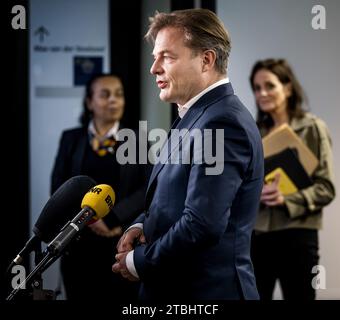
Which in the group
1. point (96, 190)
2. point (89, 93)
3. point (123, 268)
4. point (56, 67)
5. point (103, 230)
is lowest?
point (103, 230)

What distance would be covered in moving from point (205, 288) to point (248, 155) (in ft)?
1.21

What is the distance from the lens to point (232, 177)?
173 centimetres

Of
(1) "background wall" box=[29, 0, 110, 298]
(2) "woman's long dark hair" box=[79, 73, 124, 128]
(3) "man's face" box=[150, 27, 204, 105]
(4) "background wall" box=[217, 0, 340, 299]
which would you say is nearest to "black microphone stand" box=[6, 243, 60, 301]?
(3) "man's face" box=[150, 27, 204, 105]

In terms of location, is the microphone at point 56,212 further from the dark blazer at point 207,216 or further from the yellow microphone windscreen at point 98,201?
the dark blazer at point 207,216

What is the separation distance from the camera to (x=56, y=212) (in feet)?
5.99

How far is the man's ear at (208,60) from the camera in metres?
1.86

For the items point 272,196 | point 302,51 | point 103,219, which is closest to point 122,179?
point 103,219

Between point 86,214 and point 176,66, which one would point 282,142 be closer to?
point 176,66

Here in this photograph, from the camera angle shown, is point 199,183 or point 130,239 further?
point 130,239

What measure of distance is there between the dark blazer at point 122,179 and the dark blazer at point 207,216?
137cm

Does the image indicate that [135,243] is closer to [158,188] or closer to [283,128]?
[158,188]

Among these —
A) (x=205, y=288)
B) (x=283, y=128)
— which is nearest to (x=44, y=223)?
(x=205, y=288)

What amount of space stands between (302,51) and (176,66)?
2203mm

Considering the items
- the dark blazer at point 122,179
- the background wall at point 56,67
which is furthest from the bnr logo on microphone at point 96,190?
the background wall at point 56,67
